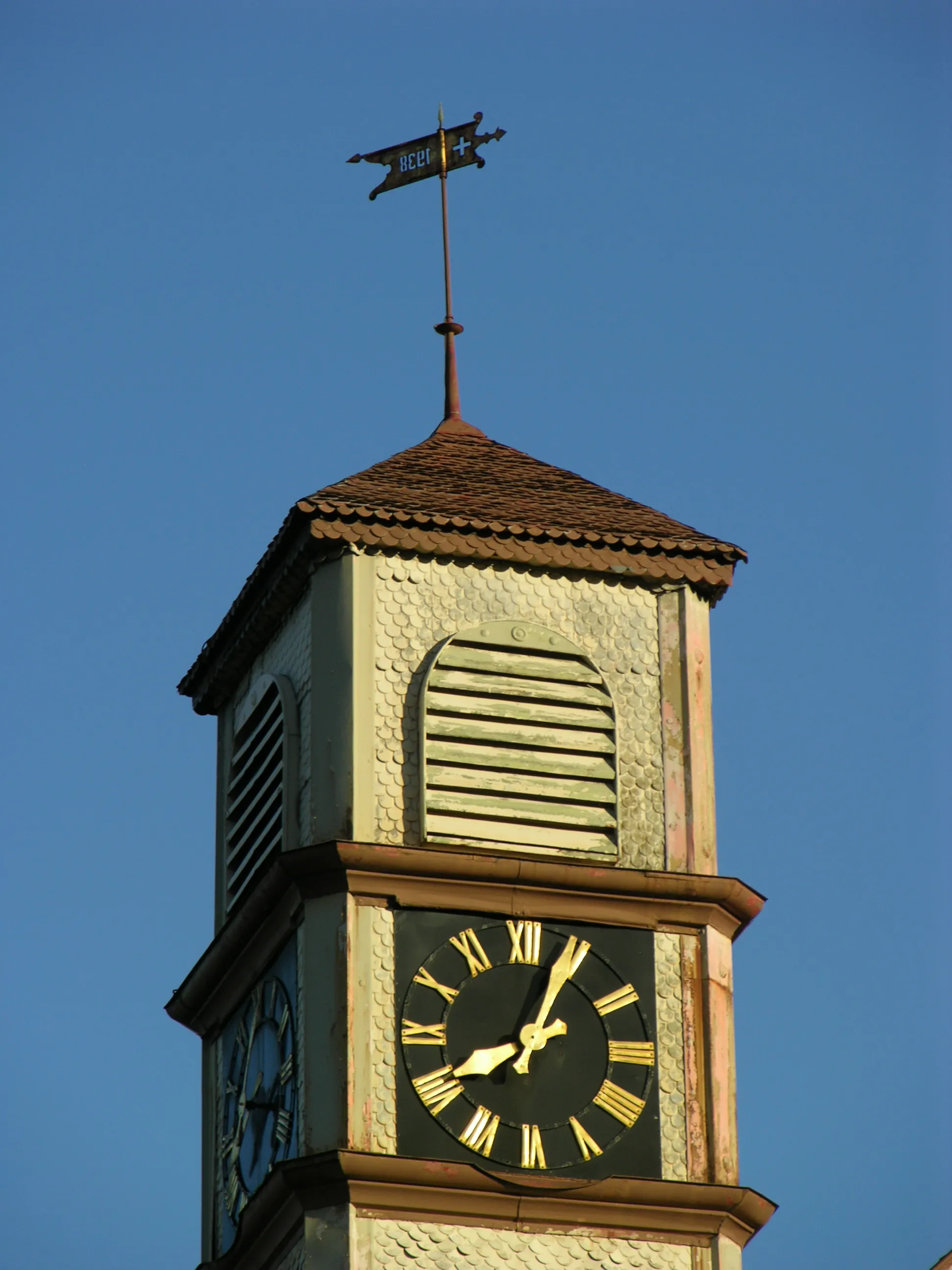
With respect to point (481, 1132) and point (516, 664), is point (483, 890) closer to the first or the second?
point (481, 1132)

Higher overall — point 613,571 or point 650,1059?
point 613,571

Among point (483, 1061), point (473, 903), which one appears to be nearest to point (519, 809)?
point (473, 903)

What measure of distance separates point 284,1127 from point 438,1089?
1.29 meters

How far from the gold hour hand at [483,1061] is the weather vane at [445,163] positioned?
6954mm

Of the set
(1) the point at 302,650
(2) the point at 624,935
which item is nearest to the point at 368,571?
(1) the point at 302,650

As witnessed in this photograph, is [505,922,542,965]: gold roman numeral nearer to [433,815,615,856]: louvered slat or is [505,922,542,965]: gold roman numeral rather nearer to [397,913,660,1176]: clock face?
[397,913,660,1176]: clock face

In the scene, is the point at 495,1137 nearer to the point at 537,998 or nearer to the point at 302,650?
the point at 537,998

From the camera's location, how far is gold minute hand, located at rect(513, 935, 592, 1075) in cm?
3656

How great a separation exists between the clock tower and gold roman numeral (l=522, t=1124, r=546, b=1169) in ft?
0.09

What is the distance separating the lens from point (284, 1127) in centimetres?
3681

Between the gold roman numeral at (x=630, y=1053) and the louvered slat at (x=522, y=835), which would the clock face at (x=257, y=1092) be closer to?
the louvered slat at (x=522, y=835)

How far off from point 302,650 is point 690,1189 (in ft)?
17.2

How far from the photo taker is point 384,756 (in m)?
37.6

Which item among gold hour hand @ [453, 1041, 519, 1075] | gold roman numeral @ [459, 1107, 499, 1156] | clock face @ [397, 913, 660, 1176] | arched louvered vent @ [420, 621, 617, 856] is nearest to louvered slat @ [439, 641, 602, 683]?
arched louvered vent @ [420, 621, 617, 856]
